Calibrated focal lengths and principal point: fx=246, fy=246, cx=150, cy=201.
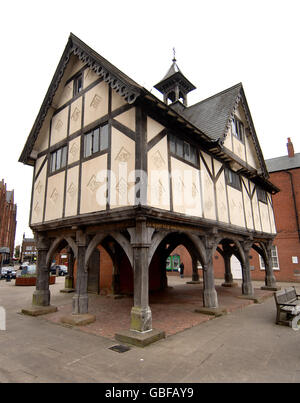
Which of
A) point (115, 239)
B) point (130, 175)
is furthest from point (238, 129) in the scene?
point (115, 239)

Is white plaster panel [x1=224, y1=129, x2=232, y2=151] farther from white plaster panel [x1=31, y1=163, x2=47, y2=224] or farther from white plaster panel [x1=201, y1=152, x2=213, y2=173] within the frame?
white plaster panel [x1=31, y1=163, x2=47, y2=224]

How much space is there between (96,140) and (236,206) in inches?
270

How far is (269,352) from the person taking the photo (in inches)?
201

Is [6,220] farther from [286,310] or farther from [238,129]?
[286,310]

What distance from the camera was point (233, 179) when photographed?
11.6 meters

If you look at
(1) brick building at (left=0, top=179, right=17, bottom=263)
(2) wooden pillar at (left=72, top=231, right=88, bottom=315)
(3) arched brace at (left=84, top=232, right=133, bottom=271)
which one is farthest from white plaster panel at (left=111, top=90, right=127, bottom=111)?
(1) brick building at (left=0, top=179, right=17, bottom=263)

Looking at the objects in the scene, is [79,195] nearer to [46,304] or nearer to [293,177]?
[46,304]

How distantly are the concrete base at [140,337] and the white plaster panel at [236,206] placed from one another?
6.15 m

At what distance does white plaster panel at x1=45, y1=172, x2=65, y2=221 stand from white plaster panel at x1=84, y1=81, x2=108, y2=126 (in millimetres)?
2331

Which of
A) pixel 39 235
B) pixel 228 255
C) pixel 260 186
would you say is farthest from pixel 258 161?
pixel 39 235

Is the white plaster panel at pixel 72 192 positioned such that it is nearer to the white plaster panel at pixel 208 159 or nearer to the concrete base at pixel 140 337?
the concrete base at pixel 140 337

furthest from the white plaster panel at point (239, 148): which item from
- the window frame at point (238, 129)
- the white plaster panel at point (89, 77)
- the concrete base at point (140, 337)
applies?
the concrete base at point (140, 337)

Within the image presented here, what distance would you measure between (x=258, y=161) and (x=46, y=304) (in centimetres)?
1281

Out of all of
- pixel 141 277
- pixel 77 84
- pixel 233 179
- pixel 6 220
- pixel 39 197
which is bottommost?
pixel 141 277
